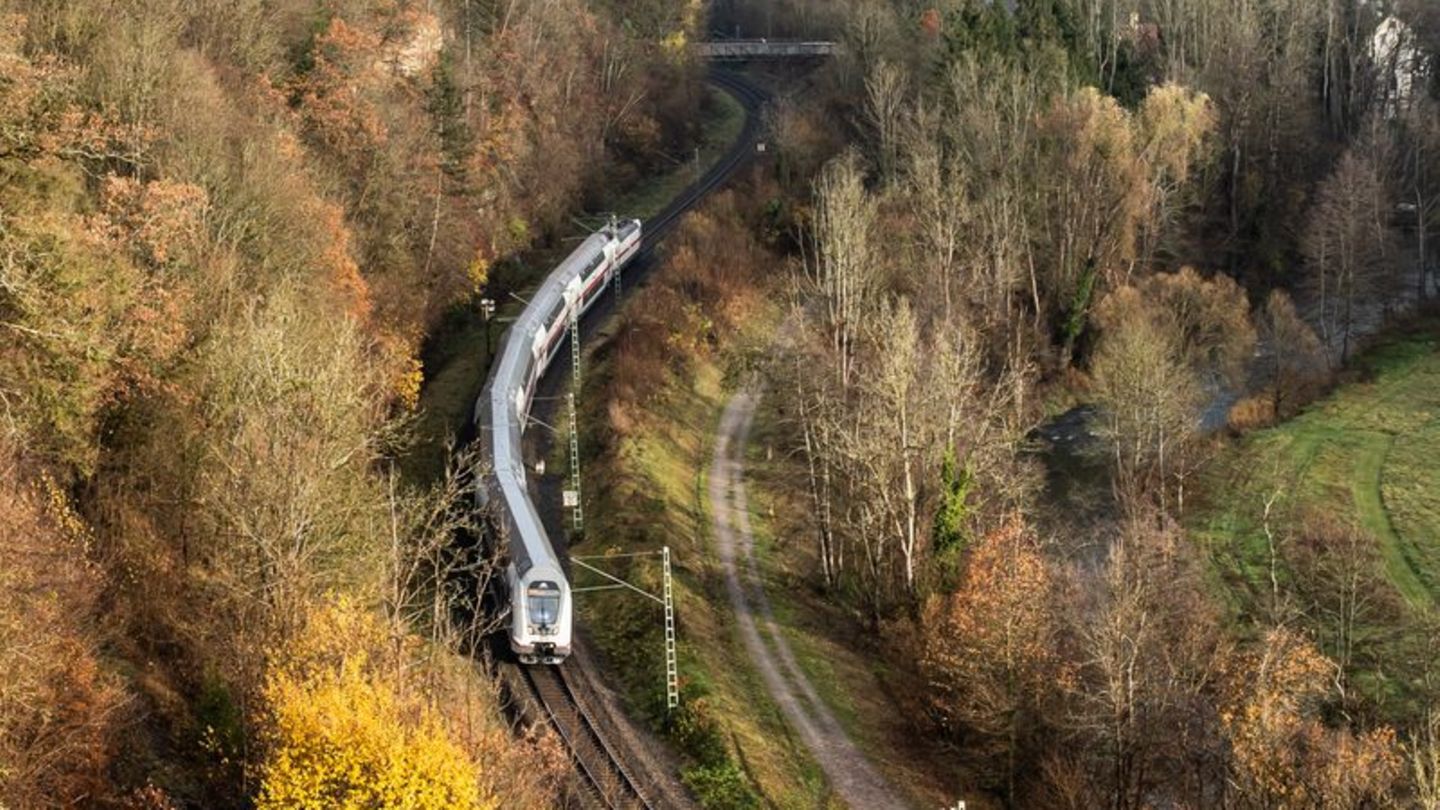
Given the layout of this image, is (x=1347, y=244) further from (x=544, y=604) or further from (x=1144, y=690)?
(x=544, y=604)

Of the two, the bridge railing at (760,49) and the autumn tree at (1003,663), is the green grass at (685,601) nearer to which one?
the autumn tree at (1003,663)

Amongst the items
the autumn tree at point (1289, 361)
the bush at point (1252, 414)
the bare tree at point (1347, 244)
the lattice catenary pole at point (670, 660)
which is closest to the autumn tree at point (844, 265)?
the lattice catenary pole at point (670, 660)

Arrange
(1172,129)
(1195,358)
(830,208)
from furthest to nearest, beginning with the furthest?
1. (1172,129)
2. (1195,358)
3. (830,208)

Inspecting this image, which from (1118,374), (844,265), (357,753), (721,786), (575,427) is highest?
(844,265)

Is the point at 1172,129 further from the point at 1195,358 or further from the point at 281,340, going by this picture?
the point at 281,340

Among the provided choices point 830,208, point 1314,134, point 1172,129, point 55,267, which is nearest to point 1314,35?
point 1314,134

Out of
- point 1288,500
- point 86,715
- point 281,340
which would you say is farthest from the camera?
point 1288,500

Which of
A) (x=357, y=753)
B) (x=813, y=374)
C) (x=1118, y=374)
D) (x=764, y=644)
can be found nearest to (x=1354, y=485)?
(x=1118, y=374)
